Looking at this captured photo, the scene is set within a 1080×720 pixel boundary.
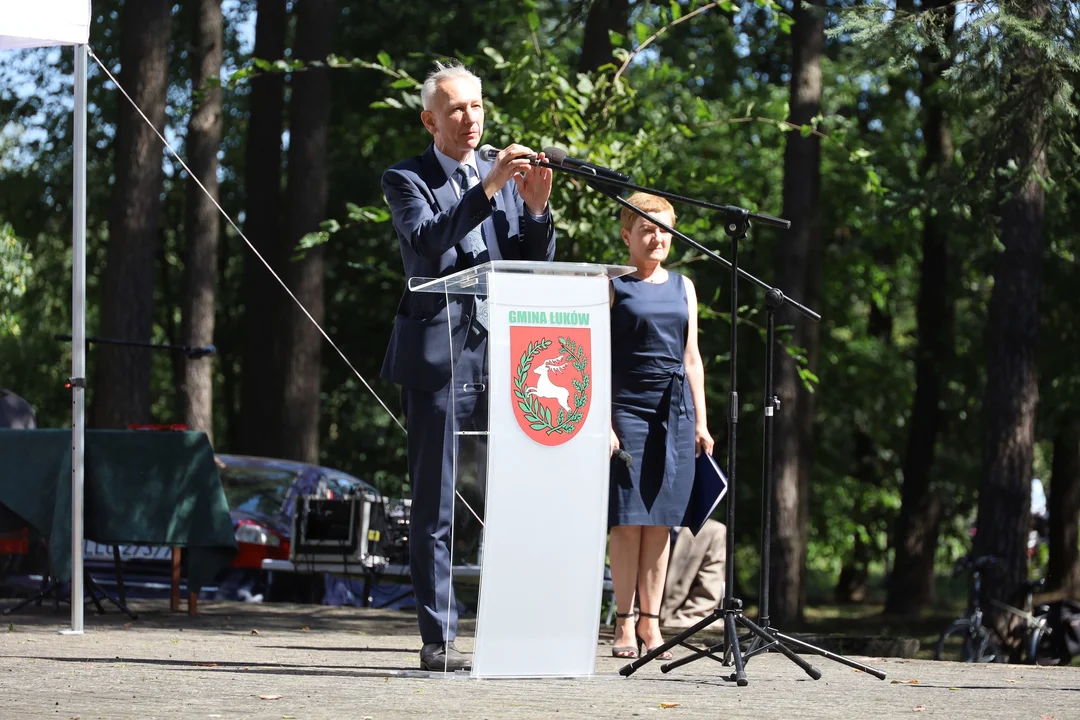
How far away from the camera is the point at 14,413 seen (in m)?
10.9

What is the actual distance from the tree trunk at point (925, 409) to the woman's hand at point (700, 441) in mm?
14726

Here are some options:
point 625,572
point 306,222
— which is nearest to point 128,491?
point 625,572

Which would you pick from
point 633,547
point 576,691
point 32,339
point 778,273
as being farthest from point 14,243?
point 576,691

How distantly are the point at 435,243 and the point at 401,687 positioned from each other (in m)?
1.54

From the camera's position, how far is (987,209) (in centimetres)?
1159

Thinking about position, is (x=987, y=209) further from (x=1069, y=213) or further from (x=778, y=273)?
(x=1069, y=213)

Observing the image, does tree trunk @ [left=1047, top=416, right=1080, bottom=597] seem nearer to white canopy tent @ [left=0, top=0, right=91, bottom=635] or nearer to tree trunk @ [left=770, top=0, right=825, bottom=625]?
tree trunk @ [left=770, top=0, right=825, bottom=625]

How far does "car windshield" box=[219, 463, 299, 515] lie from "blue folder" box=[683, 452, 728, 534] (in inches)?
253

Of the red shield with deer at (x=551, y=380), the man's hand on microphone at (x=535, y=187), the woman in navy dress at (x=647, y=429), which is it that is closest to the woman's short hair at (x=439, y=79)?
the man's hand on microphone at (x=535, y=187)

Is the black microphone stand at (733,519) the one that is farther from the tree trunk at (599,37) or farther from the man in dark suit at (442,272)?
the tree trunk at (599,37)

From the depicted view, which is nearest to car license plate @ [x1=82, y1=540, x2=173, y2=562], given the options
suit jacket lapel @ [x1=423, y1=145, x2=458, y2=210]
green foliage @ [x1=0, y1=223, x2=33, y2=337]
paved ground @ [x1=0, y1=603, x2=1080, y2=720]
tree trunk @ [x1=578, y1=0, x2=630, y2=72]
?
paved ground @ [x1=0, y1=603, x2=1080, y2=720]

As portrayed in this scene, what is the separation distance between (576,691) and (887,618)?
1638 cm

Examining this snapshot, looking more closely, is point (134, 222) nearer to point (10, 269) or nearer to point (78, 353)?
point (78, 353)

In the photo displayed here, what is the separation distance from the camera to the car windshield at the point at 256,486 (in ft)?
40.8
